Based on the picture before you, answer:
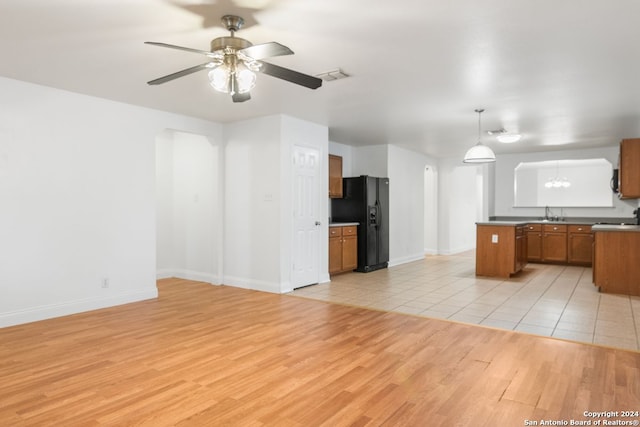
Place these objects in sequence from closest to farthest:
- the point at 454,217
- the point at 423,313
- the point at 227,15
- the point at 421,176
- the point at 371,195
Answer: the point at 227,15, the point at 423,313, the point at 371,195, the point at 421,176, the point at 454,217

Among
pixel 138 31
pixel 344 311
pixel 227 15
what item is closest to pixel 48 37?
pixel 138 31

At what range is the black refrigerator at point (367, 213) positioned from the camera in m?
7.12

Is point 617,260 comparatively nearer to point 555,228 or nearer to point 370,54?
point 555,228

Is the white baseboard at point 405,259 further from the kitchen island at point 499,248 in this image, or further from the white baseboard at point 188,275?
the white baseboard at point 188,275

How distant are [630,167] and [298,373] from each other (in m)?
5.58

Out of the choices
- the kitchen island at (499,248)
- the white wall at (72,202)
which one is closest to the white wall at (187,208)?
the white wall at (72,202)

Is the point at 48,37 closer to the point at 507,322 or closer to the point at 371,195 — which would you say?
the point at 507,322

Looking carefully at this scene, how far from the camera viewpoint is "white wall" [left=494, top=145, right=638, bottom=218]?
Result: 8.12 meters

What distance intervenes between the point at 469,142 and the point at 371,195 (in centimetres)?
212

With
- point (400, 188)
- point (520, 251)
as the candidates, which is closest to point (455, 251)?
point (400, 188)

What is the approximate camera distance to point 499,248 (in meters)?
6.61

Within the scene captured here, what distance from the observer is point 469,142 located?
296 inches

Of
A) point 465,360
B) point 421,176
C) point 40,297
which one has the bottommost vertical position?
point 465,360

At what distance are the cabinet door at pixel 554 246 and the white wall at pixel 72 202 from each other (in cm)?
733
